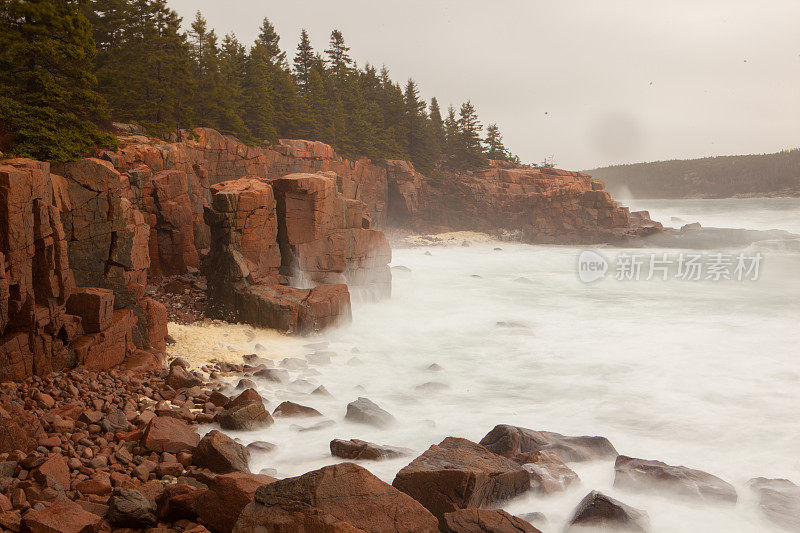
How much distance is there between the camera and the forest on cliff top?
10931 centimetres

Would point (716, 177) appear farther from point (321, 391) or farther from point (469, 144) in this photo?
point (321, 391)

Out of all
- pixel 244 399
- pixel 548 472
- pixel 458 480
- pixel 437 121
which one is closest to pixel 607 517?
pixel 548 472

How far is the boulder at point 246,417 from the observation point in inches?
344

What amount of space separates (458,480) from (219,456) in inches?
125

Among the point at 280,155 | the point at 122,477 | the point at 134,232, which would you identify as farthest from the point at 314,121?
the point at 122,477

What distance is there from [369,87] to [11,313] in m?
55.0

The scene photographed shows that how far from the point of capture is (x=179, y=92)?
2919 centimetres

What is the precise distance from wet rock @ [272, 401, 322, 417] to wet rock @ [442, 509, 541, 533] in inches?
200

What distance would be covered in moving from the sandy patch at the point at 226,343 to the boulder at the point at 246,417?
3.57m

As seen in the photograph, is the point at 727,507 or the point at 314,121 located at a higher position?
the point at 314,121

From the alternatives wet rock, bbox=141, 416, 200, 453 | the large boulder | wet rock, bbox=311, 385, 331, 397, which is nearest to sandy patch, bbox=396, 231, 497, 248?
wet rock, bbox=311, 385, 331, 397

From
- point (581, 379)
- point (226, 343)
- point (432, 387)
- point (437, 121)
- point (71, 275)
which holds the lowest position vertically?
point (581, 379)

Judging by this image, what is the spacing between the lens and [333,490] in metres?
4.77

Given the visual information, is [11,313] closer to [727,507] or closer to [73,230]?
[73,230]
